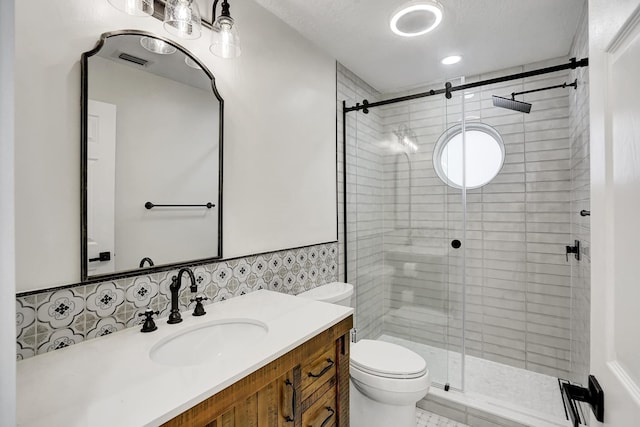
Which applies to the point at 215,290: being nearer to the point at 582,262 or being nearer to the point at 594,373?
the point at 594,373

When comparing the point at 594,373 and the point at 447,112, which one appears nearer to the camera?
the point at 594,373

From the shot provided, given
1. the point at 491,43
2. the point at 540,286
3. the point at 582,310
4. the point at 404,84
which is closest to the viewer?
the point at 582,310

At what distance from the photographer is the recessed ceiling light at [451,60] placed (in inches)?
97.1

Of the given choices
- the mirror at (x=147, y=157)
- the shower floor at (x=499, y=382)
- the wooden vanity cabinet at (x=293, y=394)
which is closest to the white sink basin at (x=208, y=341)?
the wooden vanity cabinet at (x=293, y=394)

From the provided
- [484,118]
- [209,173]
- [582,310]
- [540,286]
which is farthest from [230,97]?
[540,286]

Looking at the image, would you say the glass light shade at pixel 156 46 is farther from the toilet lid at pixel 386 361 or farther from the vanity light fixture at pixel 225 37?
the toilet lid at pixel 386 361

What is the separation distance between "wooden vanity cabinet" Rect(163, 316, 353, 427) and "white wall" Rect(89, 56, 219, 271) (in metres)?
0.70

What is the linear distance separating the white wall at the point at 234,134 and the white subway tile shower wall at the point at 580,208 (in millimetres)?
1612

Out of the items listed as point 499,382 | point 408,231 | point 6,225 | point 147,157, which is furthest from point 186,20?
point 499,382

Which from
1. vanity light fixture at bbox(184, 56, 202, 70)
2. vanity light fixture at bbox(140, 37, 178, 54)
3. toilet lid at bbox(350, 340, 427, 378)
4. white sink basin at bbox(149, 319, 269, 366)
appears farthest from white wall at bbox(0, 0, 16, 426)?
toilet lid at bbox(350, 340, 427, 378)

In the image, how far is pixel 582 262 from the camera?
2.01m

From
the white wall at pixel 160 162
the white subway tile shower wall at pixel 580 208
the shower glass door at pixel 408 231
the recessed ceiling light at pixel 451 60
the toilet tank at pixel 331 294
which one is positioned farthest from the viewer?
the recessed ceiling light at pixel 451 60

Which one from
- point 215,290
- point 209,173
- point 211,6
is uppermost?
point 211,6

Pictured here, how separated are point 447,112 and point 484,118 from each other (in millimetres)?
723
